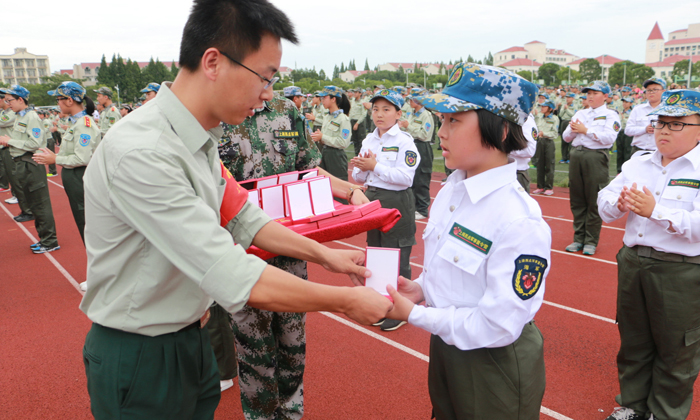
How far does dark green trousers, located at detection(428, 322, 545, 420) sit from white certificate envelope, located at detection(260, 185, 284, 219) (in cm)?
129

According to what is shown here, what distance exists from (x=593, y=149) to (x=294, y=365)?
18.6 feet

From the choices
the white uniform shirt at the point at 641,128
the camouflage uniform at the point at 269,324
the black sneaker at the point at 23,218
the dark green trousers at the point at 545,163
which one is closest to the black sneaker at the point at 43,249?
the black sneaker at the point at 23,218

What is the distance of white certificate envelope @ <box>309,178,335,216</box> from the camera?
8.86 ft

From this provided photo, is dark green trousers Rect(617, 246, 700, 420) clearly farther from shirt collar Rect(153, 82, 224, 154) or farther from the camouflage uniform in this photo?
shirt collar Rect(153, 82, 224, 154)

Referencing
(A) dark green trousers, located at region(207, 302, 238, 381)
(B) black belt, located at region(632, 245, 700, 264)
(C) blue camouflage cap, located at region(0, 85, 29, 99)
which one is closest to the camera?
(B) black belt, located at region(632, 245, 700, 264)

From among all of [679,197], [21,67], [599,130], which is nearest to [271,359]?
[679,197]

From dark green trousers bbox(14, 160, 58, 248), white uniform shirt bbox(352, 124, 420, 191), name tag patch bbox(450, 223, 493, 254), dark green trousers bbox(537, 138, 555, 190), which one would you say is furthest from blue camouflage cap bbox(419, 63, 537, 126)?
dark green trousers bbox(537, 138, 555, 190)

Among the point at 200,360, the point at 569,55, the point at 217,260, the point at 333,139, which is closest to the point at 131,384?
the point at 200,360

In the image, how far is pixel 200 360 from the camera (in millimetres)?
1740

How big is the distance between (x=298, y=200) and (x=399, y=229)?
6.81 feet

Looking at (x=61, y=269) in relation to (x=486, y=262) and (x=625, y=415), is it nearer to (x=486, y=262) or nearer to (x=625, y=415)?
(x=486, y=262)

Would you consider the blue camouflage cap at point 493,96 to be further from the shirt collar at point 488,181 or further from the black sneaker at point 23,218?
the black sneaker at point 23,218

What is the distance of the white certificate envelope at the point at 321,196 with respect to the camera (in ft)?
8.86

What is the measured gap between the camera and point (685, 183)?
271cm
